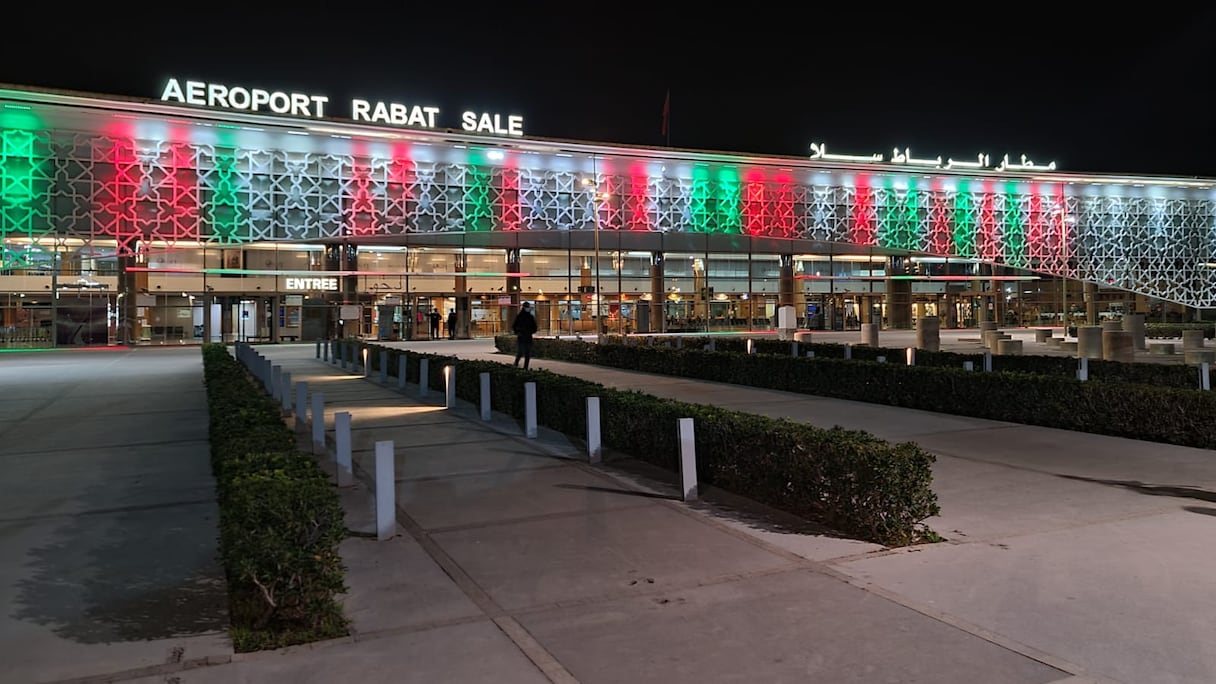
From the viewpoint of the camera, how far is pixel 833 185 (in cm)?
4759

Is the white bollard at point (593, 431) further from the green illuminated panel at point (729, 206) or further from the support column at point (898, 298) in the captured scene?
the support column at point (898, 298)

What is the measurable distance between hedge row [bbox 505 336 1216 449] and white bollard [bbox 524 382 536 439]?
22.4 ft

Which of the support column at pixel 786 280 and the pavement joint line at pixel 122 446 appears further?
the support column at pixel 786 280

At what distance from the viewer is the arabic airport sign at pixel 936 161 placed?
147 ft

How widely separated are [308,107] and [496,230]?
423 inches

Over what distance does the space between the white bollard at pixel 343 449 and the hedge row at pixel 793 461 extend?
10.8 ft

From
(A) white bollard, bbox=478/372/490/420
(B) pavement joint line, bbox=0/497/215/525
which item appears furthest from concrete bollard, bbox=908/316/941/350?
(B) pavement joint line, bbox=0/497/215/525

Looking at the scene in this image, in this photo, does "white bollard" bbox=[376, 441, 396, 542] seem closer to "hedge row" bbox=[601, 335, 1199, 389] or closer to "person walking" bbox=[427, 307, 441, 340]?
"hedge row" bbox=[601, 335, 1199, 389]

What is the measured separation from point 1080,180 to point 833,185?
15.3 meters

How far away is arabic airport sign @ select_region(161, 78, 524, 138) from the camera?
107 feet

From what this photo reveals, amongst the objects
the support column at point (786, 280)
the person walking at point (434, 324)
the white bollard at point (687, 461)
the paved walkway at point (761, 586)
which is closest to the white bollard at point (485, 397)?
the paved walkway at point (761, 586)

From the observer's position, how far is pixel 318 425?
10312 millimetres

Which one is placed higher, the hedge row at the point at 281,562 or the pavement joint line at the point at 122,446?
the hedge row at the point at 281,562

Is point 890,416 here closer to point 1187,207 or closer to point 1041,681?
point 1041,681
